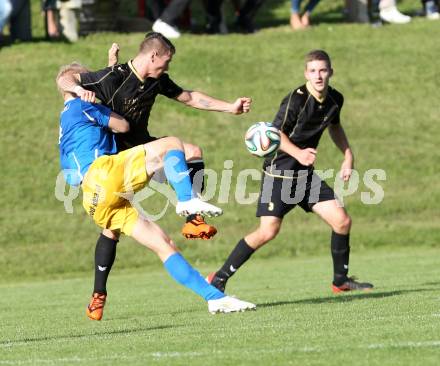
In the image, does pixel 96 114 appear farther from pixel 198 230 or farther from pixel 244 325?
pixel 244 325

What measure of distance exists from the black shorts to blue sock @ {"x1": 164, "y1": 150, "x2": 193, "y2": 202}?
2.28 meters

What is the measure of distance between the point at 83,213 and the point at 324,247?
4.15 metres

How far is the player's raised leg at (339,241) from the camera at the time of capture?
35.4ft

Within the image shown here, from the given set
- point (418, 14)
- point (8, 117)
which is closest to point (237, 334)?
point (8, 117)

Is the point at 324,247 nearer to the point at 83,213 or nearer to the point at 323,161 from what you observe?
the point at 323,161

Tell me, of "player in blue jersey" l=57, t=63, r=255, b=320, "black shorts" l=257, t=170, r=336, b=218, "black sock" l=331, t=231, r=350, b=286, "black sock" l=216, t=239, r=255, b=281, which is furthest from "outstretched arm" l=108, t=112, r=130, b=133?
"black sock" l=331, t=231, r=350, b=286

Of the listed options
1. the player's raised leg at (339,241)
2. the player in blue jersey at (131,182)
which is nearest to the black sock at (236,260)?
the player's raised leg at (339,241)

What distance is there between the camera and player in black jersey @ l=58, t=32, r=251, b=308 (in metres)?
9.27

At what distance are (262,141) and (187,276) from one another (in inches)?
74.5

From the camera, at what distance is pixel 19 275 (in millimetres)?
16812

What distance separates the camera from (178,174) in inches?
340

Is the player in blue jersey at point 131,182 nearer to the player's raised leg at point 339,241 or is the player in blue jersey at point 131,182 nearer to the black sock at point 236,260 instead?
the black sock at point 236,260

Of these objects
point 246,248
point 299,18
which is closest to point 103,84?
point 246,248

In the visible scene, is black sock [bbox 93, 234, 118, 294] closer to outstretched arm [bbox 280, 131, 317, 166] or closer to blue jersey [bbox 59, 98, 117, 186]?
blue jersey [bbox 59, 98, 117, 186]
